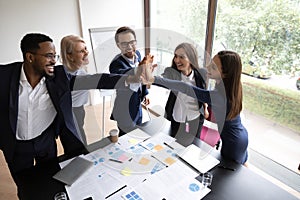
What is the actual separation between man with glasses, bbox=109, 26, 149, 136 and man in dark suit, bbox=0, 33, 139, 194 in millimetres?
484

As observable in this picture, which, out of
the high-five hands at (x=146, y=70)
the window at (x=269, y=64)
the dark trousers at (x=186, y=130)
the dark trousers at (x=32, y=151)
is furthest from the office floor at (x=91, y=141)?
the high-five hands at (x=146, y=70)

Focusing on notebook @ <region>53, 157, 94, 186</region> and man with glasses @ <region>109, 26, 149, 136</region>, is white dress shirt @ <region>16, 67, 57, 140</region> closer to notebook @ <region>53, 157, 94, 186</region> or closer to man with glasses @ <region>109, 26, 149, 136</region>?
notebook @ <region>53, 157, 94, 186</region>

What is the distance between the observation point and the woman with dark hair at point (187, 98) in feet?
5.84

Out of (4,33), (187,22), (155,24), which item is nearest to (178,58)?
(187,22)

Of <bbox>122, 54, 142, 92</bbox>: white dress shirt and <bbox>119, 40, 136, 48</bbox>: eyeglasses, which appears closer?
<bbox>122, 54, 142, 92</bbox>: white dress shirt

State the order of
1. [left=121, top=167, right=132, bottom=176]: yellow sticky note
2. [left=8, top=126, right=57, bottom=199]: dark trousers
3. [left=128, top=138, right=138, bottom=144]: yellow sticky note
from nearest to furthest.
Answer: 1. [left=121, top=167, right=132, bottom=176]: yellow sticky note
2. [left=8, top=126, right=57, bottom=199]: dark trousers
3. [left=128, top=138, right=138, bottom=144]: yellow sticky note

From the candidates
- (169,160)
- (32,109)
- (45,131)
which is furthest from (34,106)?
(169,160)

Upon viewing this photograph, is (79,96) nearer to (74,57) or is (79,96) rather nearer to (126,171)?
(74,57)

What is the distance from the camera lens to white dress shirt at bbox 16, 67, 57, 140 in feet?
4.29

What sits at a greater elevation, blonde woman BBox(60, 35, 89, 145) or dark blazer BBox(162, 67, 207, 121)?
blonde woman BBox(60, 35, 89, 145)

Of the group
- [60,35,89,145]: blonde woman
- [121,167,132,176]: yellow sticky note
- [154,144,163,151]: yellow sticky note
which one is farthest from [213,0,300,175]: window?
[121,167,132,176]: yellow sticky note

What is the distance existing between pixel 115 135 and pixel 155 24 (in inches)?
98.6

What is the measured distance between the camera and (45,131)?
142cm

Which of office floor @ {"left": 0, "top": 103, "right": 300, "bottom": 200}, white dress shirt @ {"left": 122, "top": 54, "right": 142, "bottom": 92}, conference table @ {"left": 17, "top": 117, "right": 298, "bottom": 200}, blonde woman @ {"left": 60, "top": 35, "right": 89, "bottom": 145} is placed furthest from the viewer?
office floor @ {"left": 0, "top": 103, "right": 300, "bottom": 200}
